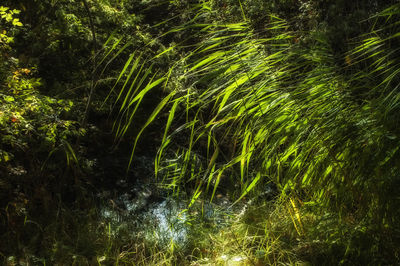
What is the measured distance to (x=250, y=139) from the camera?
155 centimetres

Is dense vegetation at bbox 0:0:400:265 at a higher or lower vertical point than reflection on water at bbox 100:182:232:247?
higher

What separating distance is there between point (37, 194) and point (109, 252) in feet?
3.84

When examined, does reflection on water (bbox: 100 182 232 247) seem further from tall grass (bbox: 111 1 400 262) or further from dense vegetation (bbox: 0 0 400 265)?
tall grass (bbox: 111 1 400 262)

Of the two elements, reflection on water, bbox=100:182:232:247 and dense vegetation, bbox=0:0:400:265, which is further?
reflection on water, bbox=100:182:232:247

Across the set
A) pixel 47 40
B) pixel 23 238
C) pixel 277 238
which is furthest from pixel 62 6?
pixel 277 238

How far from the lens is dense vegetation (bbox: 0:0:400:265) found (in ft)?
4.34

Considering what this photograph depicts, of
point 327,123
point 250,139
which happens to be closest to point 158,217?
point 250,139

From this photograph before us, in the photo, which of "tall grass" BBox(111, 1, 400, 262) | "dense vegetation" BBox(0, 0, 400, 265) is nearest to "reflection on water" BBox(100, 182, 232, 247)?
"dense vegetation" BBox(0, 0, 400, 265)

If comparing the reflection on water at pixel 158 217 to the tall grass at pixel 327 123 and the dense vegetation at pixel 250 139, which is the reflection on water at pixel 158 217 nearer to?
the dense vegetation at pixel 250 139

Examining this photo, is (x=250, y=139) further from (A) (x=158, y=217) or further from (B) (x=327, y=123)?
(A) (x=158, y=217)

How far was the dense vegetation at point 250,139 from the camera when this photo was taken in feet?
4.34

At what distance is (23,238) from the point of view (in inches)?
97.0

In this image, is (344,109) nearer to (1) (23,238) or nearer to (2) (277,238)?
(2) (277,238)

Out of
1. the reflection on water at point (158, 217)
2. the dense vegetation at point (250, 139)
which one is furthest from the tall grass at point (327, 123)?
the reflection on water at point (158, 217)
